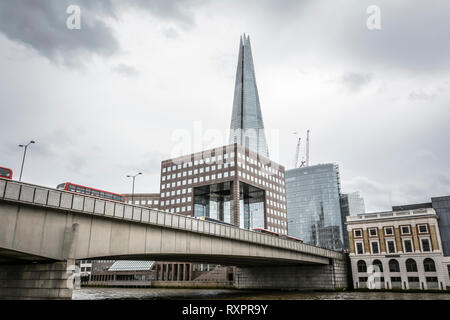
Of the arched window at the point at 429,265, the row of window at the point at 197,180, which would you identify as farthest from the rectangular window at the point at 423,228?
the row of window at the point at 197,180

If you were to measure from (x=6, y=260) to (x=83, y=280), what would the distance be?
410ft

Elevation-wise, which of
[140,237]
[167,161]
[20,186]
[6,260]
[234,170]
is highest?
[167,161]

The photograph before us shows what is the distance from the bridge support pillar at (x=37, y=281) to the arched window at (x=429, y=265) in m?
69.5

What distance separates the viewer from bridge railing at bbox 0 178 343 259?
23.0 metres

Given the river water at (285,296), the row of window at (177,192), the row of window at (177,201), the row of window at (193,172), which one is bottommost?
the river water at (285,296)

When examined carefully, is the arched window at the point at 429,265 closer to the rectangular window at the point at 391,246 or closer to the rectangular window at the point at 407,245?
the rectangular window at the point at 407,245

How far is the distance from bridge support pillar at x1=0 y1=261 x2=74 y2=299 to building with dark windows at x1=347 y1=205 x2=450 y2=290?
224 feet

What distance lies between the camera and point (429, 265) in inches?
2778

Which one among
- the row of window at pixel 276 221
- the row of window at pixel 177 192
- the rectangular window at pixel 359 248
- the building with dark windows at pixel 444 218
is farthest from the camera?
the row of window at pixel 276 221

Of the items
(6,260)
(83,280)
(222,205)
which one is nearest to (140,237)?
(6,260)

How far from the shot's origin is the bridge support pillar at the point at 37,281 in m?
24.4

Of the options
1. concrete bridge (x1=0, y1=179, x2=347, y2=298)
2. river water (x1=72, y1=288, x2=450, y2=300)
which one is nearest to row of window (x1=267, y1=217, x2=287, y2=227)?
river water (x1=72, y1=288, x2=450, y2=300)
